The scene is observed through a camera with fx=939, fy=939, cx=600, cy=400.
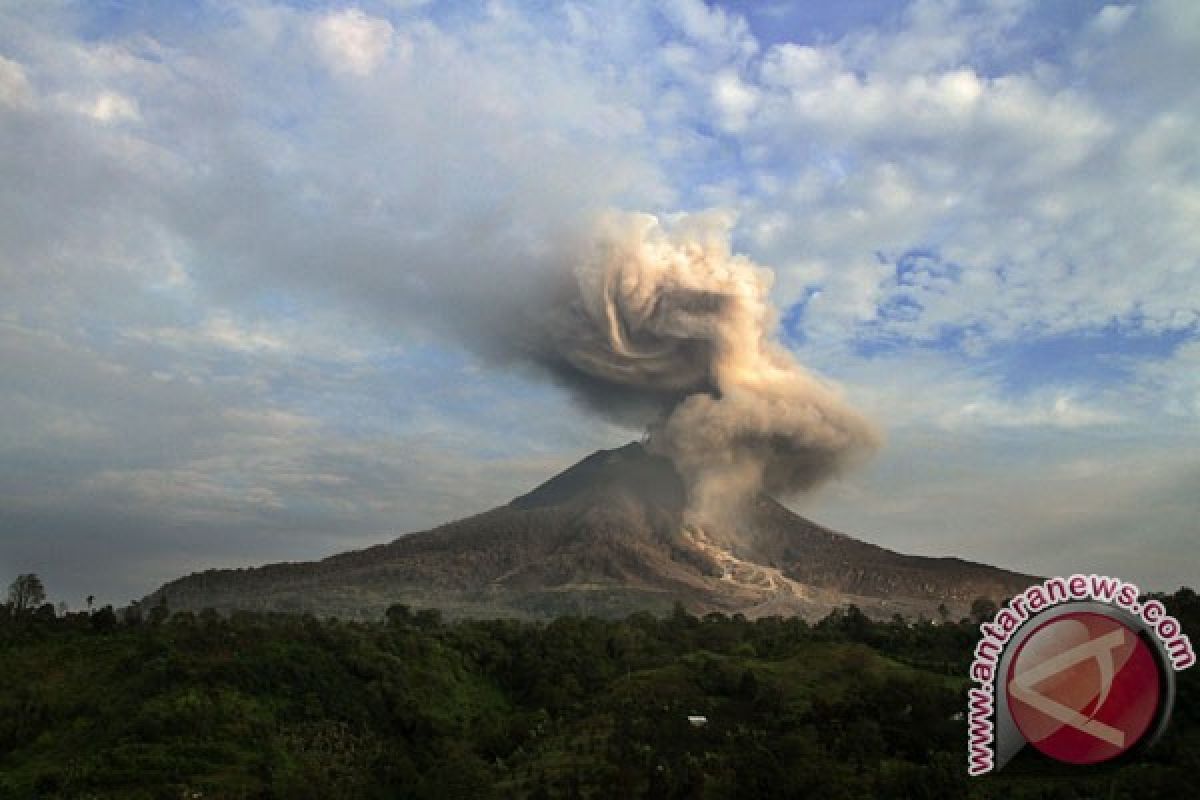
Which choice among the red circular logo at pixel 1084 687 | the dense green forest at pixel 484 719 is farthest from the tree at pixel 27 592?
the red circular logo at pixel 1084 687

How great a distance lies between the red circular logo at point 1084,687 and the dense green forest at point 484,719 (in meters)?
9.31

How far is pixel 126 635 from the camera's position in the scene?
203ft

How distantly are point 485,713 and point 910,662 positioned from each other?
2922cm

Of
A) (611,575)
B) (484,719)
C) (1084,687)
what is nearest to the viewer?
(1084,687)

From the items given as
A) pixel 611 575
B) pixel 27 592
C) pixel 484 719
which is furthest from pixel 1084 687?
pixel 611 575

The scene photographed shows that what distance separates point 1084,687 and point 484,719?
47.2m

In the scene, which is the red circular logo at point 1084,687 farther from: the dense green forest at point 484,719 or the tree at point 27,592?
the tree at point 27,592

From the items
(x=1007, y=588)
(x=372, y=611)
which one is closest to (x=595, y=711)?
(x=372, y=611)

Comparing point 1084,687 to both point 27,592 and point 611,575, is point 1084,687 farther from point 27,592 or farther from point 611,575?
point 611,575

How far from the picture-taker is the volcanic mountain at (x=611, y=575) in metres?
149

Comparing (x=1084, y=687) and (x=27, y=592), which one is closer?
(x=1084, y=687)

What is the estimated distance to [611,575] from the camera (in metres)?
167

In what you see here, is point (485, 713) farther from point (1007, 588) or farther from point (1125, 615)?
point (1007, 588)

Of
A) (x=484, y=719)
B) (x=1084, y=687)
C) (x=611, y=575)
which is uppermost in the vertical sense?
(x=611, y=575)
